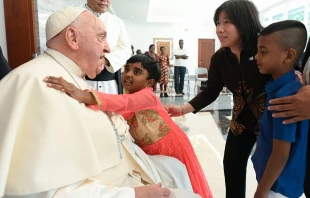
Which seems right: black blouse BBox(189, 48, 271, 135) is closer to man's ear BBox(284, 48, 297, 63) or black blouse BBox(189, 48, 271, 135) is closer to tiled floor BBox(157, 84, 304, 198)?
man's ear BBox(284, 48, 297, 63)

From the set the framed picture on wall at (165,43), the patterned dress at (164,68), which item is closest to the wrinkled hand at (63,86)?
the patterned dress at (164,68)

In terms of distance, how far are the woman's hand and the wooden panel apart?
1.44 meters

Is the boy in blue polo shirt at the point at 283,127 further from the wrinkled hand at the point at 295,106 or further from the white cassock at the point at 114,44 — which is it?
the white cassock at the point at 114,44

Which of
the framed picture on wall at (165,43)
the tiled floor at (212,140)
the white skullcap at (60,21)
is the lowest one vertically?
the tiled floor at (212,140)

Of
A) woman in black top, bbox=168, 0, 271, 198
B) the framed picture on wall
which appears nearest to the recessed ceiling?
the framed picture on wall

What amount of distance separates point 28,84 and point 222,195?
197cm

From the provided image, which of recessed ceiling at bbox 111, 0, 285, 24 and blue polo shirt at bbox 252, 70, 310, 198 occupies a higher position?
recessed ceiling at bbox 111, 0, 285, 24

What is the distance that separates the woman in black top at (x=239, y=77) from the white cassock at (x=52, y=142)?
671mm

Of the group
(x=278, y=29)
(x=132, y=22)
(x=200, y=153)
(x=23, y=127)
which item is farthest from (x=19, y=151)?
(x=132, y=22)

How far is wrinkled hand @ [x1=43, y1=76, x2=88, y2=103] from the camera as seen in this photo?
38.5 inches

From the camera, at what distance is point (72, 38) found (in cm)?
110

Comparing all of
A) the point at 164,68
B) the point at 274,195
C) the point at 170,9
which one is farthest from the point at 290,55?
the point at 170,9

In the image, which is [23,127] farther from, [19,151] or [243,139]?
[243,139]

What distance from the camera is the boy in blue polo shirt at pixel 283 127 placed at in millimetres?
1070
